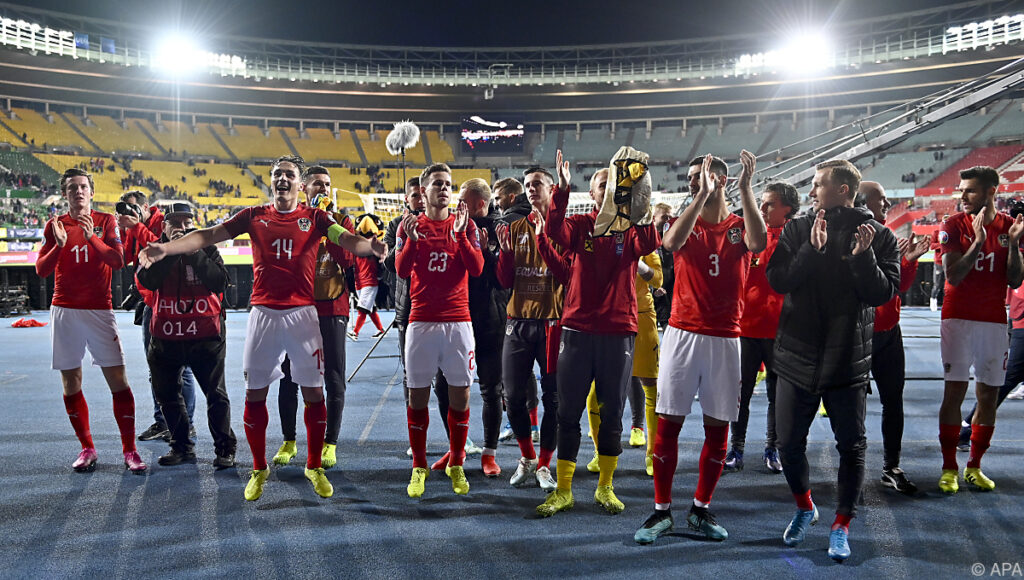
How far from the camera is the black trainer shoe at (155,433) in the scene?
5.20m

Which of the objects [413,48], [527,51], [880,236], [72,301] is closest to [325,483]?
[72,301]

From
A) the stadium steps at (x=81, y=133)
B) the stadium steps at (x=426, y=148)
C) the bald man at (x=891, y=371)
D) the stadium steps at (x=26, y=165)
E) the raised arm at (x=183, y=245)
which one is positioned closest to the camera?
the raised arm at (x=183, y=245)

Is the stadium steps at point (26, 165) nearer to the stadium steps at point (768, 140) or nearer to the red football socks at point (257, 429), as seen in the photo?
the red football socks at point (257, 429)

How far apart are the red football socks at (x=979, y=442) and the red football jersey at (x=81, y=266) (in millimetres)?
6022

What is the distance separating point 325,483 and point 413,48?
1325 inches

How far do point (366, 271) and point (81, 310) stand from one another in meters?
2.05

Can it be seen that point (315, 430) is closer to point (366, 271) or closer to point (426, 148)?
point (366, 271)

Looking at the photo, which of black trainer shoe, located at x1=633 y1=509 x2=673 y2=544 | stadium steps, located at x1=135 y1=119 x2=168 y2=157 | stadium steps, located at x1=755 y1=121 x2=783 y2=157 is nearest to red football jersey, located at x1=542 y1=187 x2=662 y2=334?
black trainer shoe, located at x1=633 y1=509 x2=673 y2=544

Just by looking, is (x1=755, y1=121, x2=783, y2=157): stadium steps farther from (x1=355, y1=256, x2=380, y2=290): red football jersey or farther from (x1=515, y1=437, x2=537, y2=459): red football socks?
(x1=515, y1=437, x2=537, y2=459): red football socks

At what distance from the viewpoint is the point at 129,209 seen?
15.8 feet

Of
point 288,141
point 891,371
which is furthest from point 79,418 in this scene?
point 288,141

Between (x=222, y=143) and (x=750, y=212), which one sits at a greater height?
(x=222, y=143)

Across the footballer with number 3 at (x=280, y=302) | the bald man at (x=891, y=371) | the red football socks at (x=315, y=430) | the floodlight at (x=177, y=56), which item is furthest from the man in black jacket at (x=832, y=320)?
the floodlight at (x=177, y=56)

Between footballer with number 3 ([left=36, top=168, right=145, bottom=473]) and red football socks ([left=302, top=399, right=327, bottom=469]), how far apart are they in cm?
135
